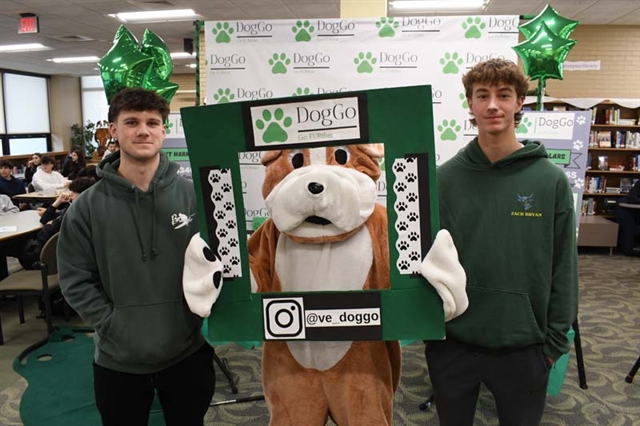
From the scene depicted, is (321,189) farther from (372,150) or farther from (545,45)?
(545,45)

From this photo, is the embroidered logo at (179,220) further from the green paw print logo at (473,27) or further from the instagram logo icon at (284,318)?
the green paw print logo at (473,27)

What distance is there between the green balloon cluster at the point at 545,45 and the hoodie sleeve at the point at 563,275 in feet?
5.65

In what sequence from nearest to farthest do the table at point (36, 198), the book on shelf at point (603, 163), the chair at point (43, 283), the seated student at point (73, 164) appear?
the chair at point (43, 283) < the table at point (36, 198) < the book on shelf at point (603, 163) < the seated student at point (73, 164)

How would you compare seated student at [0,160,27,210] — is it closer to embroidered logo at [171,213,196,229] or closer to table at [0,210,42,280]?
table at [0,210,42,280]

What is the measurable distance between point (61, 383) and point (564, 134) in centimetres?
357

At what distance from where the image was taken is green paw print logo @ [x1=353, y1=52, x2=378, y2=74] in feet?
10.1

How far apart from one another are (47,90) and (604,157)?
14.8m

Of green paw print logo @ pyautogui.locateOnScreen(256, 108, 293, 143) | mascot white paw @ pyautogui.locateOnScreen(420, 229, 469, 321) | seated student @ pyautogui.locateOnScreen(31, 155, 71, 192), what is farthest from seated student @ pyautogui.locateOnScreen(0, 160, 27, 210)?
mascot white paw @ pyautogui.locateOnScreen(420, 229, 469, 321)

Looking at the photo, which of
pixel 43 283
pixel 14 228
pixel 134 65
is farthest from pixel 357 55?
pixel 14 228

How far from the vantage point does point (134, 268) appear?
155 cm

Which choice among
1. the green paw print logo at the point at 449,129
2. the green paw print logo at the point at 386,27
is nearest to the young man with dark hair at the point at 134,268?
the green paw print logo at the point at 386,27

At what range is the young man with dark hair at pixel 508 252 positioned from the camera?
1.51m

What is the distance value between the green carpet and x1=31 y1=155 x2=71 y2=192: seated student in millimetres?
4274

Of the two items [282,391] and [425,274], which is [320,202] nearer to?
[425,274]
